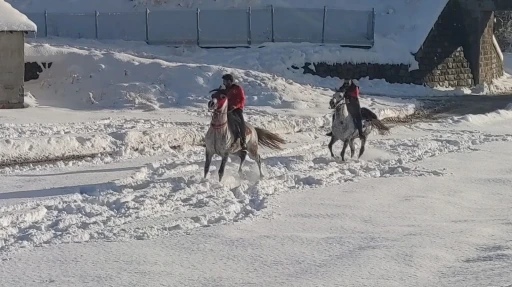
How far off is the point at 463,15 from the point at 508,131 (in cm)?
1494

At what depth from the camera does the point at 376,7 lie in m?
37.1

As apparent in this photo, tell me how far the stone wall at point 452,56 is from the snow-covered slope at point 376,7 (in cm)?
48

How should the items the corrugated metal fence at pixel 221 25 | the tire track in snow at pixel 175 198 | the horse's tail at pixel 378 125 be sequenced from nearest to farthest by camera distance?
the tire track in snow at pixel 175 198, the horse's tail at pixel 378 125, the corrugated metal fence at pixel 221 25

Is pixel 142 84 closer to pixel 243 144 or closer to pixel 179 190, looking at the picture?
pixel 243 144

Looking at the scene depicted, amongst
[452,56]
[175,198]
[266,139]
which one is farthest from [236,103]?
[452,56]

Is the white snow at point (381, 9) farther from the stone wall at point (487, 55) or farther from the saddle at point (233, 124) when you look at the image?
the saddle at point (233, 124)

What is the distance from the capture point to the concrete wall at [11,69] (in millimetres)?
23484

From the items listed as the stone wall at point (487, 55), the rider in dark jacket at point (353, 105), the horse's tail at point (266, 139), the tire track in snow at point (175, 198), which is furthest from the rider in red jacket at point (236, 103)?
the stone wall at point (487, 55)

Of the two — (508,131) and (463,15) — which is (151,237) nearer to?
(508,131)

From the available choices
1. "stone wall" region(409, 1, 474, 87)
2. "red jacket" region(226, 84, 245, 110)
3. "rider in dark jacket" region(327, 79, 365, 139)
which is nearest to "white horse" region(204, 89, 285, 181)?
"red jacket" region(226, 84, 245, 110)

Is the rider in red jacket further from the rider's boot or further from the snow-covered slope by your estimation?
the snow-covered slope

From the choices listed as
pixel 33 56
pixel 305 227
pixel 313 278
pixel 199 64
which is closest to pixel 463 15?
pixel 199 64

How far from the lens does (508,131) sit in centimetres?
2309

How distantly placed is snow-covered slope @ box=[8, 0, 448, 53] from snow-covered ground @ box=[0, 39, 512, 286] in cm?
986
